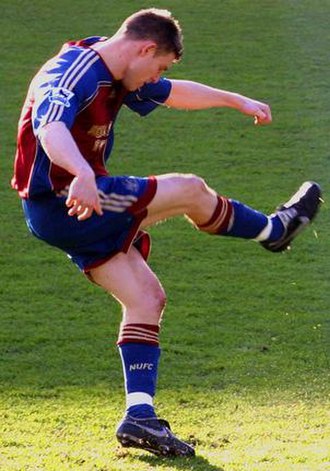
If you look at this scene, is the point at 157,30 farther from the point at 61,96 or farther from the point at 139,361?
the point at 139,361

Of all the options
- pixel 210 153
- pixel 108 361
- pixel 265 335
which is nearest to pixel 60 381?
pixel 108 361

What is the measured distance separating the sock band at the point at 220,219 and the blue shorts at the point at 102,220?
30cm

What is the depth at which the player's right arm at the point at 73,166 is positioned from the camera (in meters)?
4.47

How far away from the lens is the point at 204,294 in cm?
768

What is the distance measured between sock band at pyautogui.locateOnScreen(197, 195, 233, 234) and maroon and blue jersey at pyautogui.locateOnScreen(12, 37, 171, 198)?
48 centimetres

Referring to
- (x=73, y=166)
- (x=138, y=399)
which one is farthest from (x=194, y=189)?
(x=138, y=399)

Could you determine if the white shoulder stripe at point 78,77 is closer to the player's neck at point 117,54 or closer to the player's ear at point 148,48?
the player's neck at point 117,54

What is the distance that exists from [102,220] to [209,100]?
101cm

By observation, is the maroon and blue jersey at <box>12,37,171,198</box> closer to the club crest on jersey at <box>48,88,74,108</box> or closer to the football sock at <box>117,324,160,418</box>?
the club crest on jersey at <box>48,88,74,108</box>

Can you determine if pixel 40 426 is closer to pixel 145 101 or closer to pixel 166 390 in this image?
pixel 166 390

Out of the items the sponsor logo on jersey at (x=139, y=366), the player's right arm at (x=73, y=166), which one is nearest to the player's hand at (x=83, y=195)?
the player's right arm at (x=73, y=166)

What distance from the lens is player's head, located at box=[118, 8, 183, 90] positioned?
5031 mm

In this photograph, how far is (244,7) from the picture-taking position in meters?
14.0

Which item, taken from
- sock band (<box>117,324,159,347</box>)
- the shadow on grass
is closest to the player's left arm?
sock band (<box>117,324,159,347</box>)
